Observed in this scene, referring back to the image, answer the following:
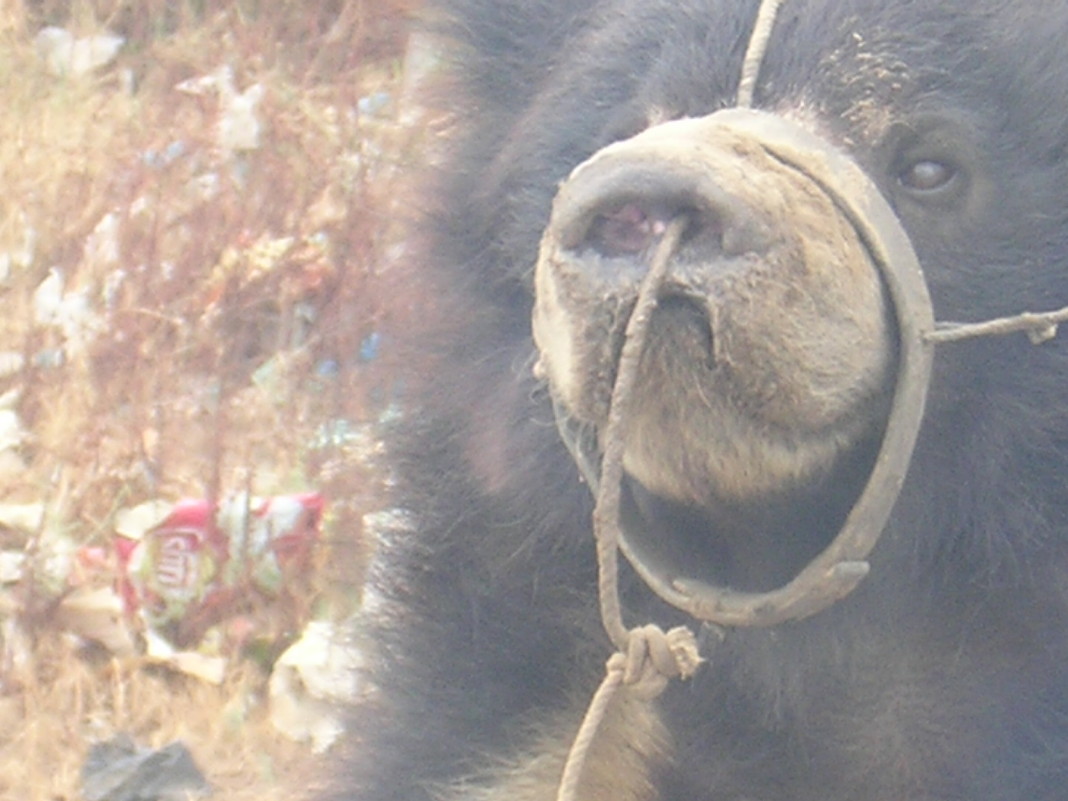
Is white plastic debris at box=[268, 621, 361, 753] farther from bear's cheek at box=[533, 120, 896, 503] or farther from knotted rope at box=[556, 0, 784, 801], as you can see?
bear's cheek at box=[533, 120, 896, 503]

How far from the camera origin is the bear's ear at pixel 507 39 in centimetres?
295

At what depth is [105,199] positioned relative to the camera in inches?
228

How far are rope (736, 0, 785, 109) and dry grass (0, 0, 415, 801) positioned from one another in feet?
5.41

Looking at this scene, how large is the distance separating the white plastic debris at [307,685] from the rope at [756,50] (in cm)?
205

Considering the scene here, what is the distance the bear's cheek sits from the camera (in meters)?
2.08

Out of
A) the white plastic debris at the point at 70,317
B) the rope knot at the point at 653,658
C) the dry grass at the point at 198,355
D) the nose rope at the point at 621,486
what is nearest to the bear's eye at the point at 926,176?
the nose rope at the point at 621,486

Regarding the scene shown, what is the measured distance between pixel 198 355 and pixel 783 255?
3249 mm

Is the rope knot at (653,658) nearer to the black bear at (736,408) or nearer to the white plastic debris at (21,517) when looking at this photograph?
the black bear at (736,408)

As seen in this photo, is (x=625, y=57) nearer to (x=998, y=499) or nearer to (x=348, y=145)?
(x=998, y=499)

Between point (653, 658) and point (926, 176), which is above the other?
point (926, 176)

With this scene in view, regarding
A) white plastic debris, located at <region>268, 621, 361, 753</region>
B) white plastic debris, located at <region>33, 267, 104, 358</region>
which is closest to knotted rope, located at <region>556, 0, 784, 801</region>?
white plastic debris, located at <region>268, 621, 361, 753</region>

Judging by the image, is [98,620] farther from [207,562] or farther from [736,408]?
[736,408]

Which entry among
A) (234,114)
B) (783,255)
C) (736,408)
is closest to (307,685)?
(234,114)

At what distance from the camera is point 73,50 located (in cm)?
771
